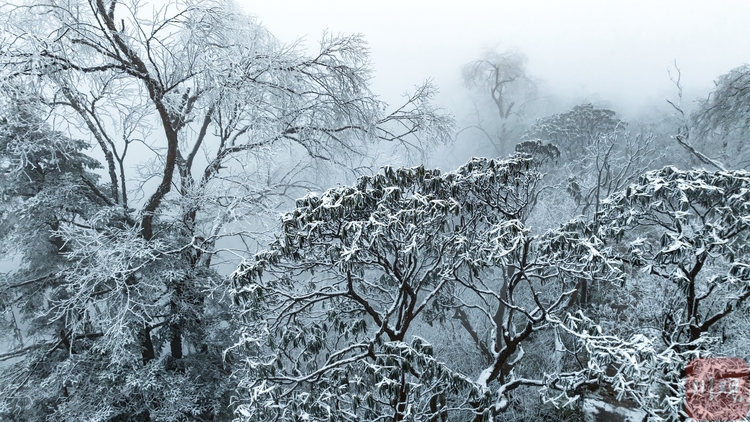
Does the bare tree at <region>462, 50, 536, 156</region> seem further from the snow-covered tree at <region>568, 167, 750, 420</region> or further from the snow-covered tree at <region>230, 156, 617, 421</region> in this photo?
the snow-covered tree at <region>230, 156, 617, 421</region>

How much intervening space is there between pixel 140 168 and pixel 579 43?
32.1 meters

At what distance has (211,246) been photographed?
27.6ft

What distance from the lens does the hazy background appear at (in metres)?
24.1

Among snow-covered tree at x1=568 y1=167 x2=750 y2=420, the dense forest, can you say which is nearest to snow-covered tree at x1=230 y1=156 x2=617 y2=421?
the dense forest

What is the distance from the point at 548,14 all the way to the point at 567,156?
63.1ft

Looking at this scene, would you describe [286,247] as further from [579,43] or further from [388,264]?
[579,43]

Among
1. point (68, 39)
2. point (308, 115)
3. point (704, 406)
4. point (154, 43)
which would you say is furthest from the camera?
point (308, 115)

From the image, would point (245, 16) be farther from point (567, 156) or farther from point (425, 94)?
point (567, 156)

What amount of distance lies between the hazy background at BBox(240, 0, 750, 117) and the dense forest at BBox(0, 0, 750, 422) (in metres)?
14.4

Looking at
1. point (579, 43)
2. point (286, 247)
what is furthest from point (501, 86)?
point (286, 247)

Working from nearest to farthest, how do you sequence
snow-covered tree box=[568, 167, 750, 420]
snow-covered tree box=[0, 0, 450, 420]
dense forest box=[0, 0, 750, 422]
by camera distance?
snow-covered tree box=[568, 167, 750, 420]
dense forest box=[0, 0, 750, 422]
snow-covered tree box=[0, 0, 450, 420]

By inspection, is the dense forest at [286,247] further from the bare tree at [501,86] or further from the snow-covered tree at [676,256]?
the bare tree at [501,86]

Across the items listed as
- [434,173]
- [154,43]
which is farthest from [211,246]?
[434,173]

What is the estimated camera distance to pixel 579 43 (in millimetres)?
29109
